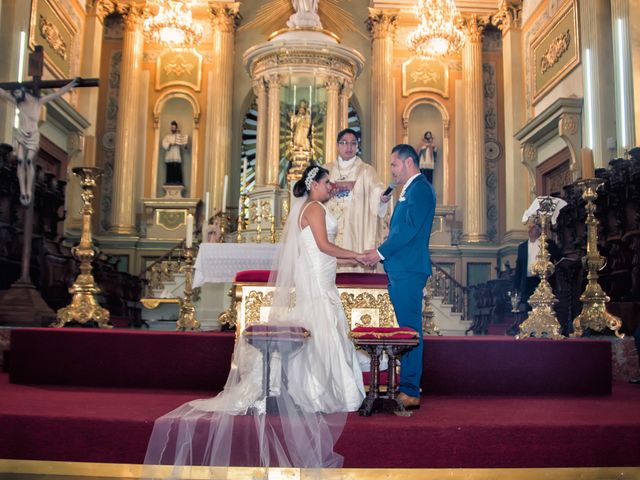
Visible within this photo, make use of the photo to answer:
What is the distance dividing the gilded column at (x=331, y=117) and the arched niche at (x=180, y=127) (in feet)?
15.7

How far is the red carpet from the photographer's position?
3750mm

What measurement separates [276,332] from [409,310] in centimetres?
100

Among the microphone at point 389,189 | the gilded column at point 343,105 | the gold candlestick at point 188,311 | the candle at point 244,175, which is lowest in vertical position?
the gold candlestick at point 188,311

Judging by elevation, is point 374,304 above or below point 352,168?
below

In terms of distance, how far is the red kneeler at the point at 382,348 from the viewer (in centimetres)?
412

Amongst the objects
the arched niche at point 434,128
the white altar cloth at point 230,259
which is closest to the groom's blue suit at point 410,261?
the white altar cloth at point 230,259

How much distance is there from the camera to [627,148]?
996cm

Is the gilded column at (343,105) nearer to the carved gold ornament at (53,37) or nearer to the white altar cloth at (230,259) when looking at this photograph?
the white altar cloth at (230,259)

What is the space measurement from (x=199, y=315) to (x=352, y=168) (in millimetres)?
5257

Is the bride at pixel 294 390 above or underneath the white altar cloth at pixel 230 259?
underneath

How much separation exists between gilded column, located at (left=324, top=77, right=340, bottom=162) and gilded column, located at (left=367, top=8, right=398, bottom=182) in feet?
10.5

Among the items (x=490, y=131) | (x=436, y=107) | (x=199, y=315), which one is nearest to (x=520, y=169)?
(x=490, y=131)

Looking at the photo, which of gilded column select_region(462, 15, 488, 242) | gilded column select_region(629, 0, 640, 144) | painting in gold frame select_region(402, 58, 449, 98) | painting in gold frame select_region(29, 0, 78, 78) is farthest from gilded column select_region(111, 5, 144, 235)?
gilded column select_region(629, 0, 640, 144)

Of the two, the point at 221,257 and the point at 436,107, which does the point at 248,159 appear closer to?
the point at 436,107
